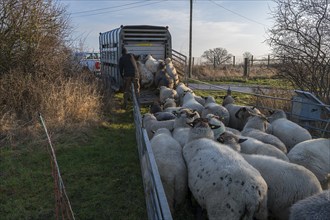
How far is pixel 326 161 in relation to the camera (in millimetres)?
5422

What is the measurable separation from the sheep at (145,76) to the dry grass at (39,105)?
2655mm

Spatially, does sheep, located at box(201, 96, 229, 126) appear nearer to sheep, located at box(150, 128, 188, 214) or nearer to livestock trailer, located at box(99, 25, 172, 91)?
sheep, located at box(150, 128, 188, 214)

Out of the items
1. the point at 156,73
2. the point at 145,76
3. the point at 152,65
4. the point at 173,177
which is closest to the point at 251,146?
the point at 173,177

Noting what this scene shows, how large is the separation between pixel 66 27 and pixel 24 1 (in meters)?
1.86

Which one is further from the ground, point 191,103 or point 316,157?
point 191,103

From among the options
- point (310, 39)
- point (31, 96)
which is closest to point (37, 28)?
point (31, 96)

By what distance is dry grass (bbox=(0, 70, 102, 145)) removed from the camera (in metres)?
9.66

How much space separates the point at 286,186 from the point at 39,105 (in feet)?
26.9

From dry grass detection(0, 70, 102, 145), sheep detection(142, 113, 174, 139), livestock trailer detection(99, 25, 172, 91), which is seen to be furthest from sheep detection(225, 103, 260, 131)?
livestock trailer detection(99, 25, 172, 91)

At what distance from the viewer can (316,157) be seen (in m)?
5.44

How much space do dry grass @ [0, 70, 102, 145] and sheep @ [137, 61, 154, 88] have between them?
2655 millimetres

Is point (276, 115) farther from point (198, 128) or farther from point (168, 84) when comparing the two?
point (168, 84)

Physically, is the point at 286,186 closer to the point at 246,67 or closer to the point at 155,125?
the point at 155,125

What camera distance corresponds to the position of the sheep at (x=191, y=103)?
→ 9.88m
